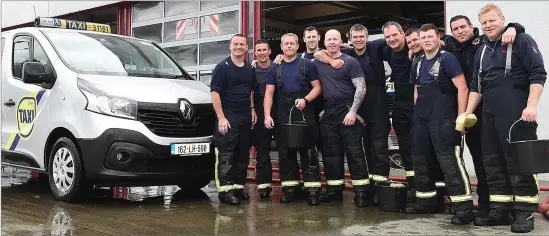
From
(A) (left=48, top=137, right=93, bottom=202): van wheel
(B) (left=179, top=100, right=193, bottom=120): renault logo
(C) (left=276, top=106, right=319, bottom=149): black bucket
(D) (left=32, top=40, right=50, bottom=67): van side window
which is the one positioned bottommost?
(A) (left=48, top=137, right=93, bottom=202): van wheel

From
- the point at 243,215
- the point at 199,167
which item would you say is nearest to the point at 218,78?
the point at 199,167

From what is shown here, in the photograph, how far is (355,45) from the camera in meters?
5.58

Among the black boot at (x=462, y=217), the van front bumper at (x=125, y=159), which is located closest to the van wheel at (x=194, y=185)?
the van front bumper at (x=125, y=159)

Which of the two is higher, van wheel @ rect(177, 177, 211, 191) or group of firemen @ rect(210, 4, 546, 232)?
group of firemen @ rect(210, 4, 546, 232)

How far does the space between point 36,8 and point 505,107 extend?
458 inches

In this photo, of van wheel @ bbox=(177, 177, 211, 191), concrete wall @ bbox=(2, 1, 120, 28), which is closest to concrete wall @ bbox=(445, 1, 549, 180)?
van wheel @ bbox=(177, 177, 211, 191)

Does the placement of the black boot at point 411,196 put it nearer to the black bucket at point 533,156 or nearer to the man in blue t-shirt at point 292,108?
the man in blue t-shirt at point 292,108

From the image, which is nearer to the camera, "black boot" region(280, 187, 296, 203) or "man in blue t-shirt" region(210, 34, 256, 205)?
"man in blue t-shirt" region(210, 34, 256, 205)

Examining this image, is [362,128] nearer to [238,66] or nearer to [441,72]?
[441,72]

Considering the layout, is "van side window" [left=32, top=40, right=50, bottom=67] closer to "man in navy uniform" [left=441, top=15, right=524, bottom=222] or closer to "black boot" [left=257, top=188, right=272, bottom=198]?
"black boot" [left=257, top=188, right=272, bottom=198]

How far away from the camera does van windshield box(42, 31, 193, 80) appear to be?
582 centimetres

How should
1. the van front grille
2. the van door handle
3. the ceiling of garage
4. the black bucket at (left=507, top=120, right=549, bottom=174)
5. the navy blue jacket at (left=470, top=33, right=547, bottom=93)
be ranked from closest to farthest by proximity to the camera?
the black bucket at (left=507, top=120, right=549, bottom=174) → the navy blue jacket at (left=470, top=33, right=547, bottom=93) → the van front grille → the van door handle → the ceiling of garage

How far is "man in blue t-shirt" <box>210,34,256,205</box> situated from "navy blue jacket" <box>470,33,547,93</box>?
2.31 metres

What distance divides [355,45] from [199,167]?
2.00 meters
